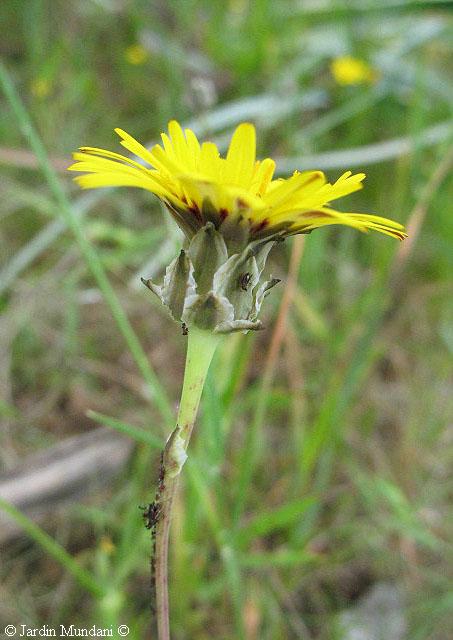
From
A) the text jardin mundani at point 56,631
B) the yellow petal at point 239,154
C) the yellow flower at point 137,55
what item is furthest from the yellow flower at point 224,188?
the yellow flower at point 137,55

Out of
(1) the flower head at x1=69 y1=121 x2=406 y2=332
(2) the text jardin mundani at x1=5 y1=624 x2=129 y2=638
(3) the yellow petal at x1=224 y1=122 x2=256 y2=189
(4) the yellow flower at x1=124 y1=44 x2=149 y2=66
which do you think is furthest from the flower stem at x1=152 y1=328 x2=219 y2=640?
(4) the yellow flower at x1=124 y1=44 x2=149 y2=66

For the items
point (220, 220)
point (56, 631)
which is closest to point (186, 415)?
point (220, 220)

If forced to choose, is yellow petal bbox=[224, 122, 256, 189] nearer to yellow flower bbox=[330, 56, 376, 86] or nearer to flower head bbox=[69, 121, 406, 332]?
flower head bbox=[69, 121, 406, 332]

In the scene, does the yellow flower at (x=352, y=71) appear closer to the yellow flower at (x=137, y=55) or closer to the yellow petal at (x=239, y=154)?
the yellow flower at (x=137, y=55)

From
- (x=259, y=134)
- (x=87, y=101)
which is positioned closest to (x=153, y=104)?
(x=87, y=101)

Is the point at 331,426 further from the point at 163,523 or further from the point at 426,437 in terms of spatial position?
the point at 163,523

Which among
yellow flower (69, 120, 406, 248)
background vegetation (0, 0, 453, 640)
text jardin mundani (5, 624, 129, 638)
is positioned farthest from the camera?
background vegetation (0, 0, 453, 640)

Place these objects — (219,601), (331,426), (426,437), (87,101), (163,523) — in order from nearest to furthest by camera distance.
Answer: (163,523)
(219,601)
(331,426)
(426,437)
(87,101)
